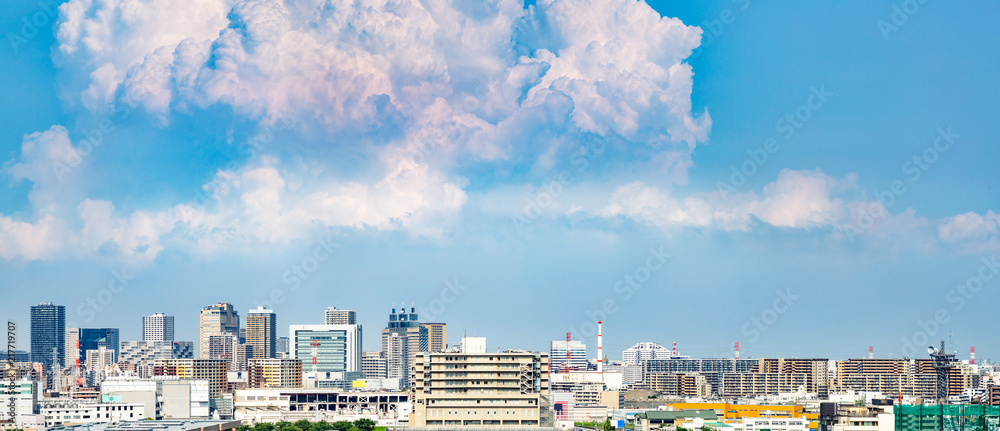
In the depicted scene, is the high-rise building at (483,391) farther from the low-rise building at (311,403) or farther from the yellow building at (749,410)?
the low-rise building at (311,403)

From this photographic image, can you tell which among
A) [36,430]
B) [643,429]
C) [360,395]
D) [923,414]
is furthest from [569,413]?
[36,430]

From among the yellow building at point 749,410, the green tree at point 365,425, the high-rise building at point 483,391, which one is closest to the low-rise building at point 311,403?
the yellow building at point 749,410

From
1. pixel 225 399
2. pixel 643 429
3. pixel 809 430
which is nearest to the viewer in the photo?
pixel 809 430

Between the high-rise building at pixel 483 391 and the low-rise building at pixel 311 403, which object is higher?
the high-rise building at pixel 483 391

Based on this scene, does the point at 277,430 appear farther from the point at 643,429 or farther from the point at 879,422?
the point at 879,422

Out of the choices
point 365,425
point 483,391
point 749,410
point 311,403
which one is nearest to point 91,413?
point 365,425

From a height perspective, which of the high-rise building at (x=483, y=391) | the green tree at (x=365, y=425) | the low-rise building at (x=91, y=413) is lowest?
the low-rise building at (x=91, y=413)

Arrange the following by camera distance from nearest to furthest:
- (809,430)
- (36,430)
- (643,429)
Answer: (36,430), (809,430), (643,429)

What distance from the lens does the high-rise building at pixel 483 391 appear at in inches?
3994

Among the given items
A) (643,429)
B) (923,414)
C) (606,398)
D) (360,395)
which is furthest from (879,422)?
(360,395)

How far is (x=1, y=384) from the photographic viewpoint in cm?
11244

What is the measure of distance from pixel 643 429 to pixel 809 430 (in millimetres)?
16527

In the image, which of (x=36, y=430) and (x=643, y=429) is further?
(x=643, y=429)

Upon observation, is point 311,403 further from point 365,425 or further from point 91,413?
point 365,425
